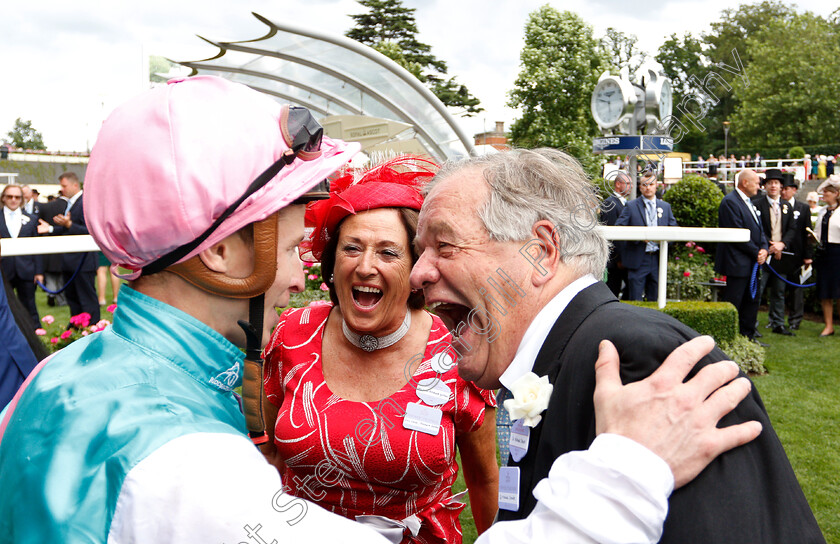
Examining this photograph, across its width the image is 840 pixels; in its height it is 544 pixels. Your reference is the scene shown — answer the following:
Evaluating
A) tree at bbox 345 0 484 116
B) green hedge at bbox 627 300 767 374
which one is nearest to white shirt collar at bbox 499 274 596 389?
green hedge at bbox 627 300 767 374

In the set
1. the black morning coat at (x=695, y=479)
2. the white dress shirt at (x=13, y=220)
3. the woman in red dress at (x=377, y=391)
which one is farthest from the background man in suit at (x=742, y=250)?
the white dress shirt at (x=13, y=220)

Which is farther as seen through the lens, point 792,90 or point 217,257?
point 792,90

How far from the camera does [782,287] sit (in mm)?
10359

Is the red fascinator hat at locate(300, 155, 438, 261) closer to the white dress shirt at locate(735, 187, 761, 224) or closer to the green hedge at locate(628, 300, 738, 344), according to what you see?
the green hedge at locate(628, 300, 738, 344)

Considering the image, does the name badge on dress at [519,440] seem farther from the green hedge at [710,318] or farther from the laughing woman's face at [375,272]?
the green hedge at [710,318]

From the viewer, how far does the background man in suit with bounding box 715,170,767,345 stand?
365 inches

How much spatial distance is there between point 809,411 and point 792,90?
3480 millimetres

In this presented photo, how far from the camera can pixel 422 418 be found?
2508 mm

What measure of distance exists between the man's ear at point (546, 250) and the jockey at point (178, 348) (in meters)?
0.59

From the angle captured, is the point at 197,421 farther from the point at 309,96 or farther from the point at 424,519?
the point at 309,96

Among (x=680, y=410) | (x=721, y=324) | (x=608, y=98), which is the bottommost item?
(x=721, y=324)

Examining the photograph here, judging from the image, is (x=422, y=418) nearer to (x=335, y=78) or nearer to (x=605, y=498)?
(x=605, y=498)

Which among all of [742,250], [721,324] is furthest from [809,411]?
[742,250]

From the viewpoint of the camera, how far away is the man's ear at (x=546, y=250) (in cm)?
176
